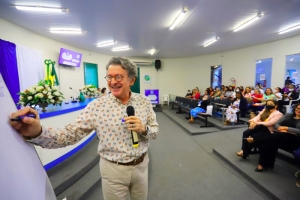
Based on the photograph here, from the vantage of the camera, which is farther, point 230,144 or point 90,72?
point 90,72

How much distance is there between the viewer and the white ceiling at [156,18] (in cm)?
326

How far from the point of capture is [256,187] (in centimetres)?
205

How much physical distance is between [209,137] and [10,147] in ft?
13.5

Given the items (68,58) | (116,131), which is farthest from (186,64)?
(116,131)

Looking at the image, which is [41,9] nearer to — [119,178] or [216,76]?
[119,178]

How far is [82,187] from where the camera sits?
196 cm

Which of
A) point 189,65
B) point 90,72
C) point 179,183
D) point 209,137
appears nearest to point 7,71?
point 90,72

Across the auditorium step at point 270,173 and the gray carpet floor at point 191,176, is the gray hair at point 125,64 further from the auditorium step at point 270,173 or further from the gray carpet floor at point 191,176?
the auditorium step at point 270,173

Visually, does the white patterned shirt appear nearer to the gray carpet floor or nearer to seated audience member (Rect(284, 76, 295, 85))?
the gray carpet floor

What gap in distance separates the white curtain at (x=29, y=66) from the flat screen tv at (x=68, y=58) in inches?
34.9

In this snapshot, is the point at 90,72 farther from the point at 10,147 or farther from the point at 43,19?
the point at 10,147

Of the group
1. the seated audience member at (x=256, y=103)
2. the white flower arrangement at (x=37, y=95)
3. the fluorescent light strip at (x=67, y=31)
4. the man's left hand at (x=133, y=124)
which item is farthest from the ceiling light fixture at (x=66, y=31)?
the seated audience member at (x=256, y=103)

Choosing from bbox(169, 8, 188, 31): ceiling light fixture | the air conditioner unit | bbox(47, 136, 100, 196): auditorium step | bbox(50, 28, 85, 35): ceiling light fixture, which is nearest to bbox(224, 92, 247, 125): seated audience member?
bbox(169, 8, 188, 31): ceiling light fixture

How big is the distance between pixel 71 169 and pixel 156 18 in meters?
3.92
